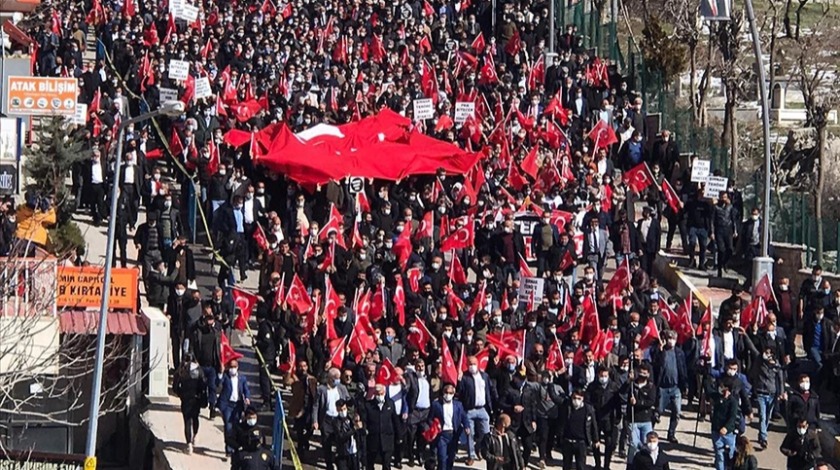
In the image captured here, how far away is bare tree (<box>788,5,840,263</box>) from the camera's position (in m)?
44.8

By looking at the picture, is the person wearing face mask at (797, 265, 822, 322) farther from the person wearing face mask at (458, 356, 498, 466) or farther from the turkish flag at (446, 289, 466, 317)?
the person wearing face mask at (458, 356, 498, 466)

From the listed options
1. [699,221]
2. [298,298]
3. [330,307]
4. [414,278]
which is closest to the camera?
[330,307]

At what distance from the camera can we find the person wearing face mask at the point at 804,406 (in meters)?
26.5

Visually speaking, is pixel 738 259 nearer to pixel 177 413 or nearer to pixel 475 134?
pixel 475 134

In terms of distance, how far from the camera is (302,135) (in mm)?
37000

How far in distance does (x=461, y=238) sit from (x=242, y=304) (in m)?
4.48

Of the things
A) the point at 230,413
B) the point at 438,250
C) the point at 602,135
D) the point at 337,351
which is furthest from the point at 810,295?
the point at 230,413

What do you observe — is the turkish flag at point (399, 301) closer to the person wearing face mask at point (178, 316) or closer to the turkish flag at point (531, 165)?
the person wearing face mask at point (178, 316)

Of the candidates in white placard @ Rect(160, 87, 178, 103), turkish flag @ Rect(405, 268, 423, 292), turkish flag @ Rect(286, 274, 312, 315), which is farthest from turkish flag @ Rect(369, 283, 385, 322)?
white placard @ Rect(160, 87, 178, 103)

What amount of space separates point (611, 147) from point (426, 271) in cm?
841

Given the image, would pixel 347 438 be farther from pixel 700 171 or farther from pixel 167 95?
pixel 167 95

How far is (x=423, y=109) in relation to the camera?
38.7 meters

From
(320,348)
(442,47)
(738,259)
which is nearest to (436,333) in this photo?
(320,348)

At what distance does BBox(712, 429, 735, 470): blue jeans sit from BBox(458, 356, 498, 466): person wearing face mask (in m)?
3.00
